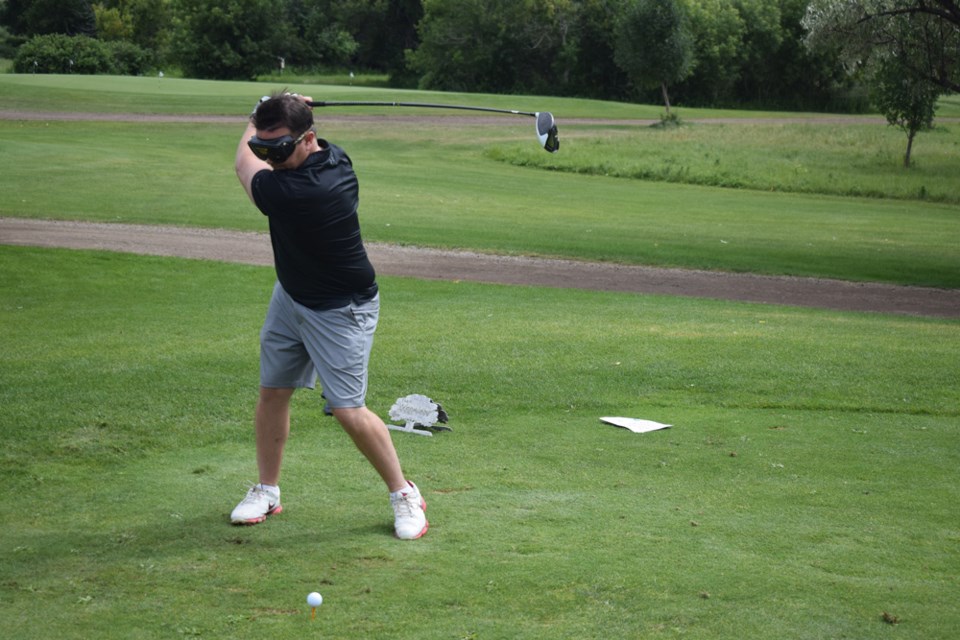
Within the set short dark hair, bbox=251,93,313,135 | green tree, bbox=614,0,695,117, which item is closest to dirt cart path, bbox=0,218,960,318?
short dark hair, bbox=251,93,313,135

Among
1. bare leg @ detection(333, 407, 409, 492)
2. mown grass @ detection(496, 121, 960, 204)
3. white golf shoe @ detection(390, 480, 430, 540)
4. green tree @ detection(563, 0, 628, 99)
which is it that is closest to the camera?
white golf shoe @ detection(390, 480, 430, 540)

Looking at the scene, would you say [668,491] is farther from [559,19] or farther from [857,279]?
[559,19]

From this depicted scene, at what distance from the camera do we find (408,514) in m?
5.48

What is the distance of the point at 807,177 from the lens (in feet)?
116

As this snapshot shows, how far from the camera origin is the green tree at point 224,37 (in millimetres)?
74938

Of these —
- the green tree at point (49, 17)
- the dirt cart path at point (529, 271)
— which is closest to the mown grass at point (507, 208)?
the dirt cart path at point (529, 271)

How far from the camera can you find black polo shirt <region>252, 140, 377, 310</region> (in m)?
5.28

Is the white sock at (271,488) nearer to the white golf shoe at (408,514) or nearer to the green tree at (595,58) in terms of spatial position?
the white golf shoe at (408,514)

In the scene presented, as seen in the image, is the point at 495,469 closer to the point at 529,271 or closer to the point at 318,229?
the point at 318,229

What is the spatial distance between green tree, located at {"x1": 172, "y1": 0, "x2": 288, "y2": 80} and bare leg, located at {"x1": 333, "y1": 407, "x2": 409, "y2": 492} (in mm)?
73223

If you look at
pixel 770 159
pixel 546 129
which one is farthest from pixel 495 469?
pixel 770 159

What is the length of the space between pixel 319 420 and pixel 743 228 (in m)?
18.7

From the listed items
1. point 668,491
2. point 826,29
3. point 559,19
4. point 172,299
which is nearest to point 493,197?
point 826,29

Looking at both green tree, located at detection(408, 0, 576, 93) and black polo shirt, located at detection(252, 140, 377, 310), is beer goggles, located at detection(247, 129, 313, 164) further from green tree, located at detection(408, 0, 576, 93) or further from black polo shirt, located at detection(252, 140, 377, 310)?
green tree, located at detection(408, 0, 576, 93)
